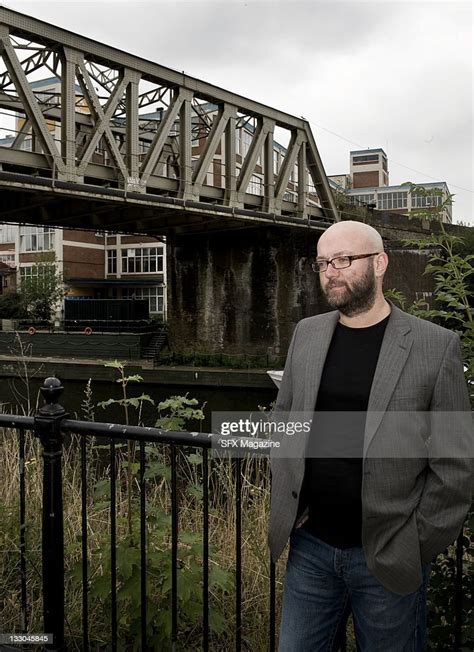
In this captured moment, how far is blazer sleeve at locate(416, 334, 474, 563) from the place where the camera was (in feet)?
6.53

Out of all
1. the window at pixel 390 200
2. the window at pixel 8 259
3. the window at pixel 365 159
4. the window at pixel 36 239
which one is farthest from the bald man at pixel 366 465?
the window at pixel 365 159

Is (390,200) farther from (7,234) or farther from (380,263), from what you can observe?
(380,263)

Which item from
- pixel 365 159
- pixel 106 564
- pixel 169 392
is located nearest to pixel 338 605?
pixel 106 564

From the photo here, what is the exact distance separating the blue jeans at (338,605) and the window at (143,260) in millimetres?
52180

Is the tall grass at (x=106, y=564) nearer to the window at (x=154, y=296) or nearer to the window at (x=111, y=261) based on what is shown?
the window at (x=154, y=296)

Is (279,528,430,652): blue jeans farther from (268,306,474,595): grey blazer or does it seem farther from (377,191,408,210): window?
(377,191,408,210): window

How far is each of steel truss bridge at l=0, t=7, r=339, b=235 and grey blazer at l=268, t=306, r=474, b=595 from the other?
15.5 metres

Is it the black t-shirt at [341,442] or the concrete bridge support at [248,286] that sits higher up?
the concrete bridge support at [248,286]

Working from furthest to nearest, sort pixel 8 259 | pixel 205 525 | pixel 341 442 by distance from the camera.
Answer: pixel 8 259 → pixel 205 525 → pixel 341 442

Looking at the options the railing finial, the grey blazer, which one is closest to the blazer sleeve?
the grey blazer

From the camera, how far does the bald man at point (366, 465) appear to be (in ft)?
6.73

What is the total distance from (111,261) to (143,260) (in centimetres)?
336

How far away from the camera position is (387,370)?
2162 mm

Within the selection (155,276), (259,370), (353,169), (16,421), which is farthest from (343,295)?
(353,169)
